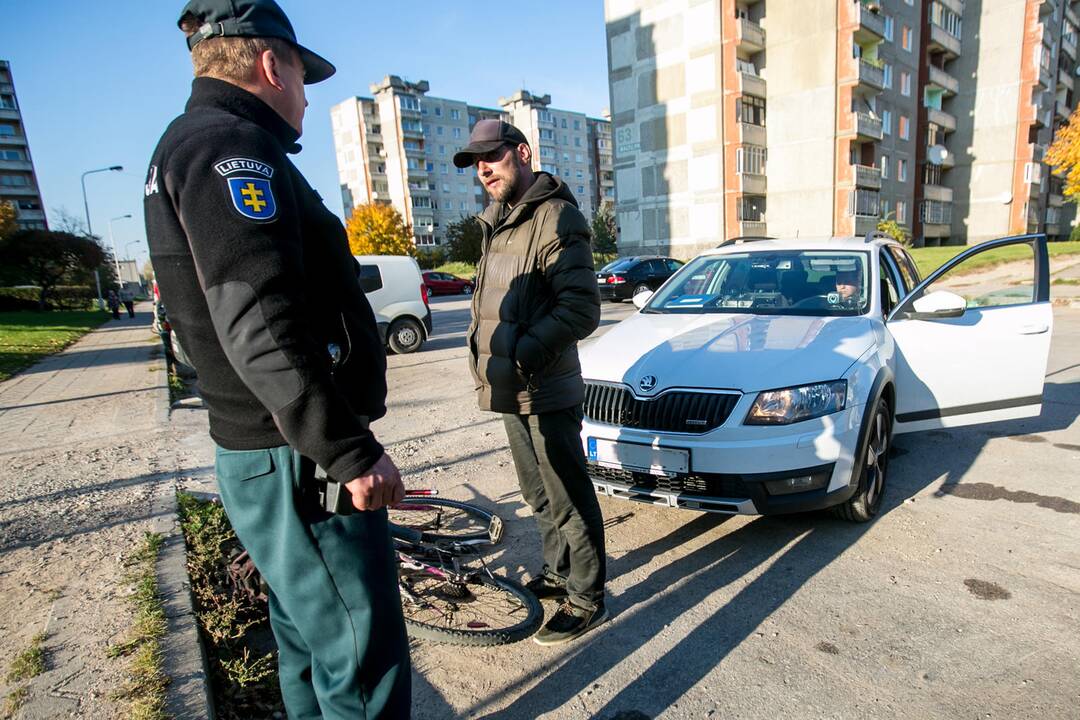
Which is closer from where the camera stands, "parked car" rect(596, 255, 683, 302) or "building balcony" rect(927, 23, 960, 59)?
"parked car" rect(596, 255, 683, 302)

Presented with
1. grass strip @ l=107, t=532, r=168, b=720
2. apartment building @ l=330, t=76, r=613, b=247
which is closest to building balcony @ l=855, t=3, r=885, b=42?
grass strip @ l=107, t=532, r=168, b=720

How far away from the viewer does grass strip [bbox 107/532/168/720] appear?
6.77ft

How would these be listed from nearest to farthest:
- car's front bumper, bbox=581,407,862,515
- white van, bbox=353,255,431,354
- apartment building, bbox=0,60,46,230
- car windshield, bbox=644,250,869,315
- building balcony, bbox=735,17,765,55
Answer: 1. car's front bumper, bbox=581,407,862,515
2. car windshield, bbox=644,250,869,315
3. white van, bbox=353,255,431,354
4. building balcony, bbox=735,17,765,55
5. apartment building, bbox=0,60,46,230

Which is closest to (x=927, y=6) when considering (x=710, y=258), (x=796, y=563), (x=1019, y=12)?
(x=1019, y=12)

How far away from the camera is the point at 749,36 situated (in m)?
34.1

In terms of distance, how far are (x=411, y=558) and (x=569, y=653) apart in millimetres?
926

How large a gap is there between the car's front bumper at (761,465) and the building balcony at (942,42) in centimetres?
4824

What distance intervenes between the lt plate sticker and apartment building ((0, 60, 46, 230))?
86865 millimetres

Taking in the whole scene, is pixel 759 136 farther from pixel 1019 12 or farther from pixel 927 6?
pixel 1019 12

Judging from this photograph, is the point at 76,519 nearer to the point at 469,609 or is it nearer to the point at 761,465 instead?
the point at 469,609

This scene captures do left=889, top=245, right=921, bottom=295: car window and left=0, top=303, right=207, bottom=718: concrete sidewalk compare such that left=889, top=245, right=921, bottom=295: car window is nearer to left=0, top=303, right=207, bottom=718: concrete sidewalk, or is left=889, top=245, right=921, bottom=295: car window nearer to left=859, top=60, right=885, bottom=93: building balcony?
left=0, top=303, right=207, bottom=718: concrete sidewalk

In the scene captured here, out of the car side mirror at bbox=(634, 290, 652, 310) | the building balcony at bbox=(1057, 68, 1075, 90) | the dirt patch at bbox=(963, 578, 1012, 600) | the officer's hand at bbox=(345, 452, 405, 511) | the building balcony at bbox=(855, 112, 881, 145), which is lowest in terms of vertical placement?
the dirt patch at bbox=(963, 578, 1012, 600)

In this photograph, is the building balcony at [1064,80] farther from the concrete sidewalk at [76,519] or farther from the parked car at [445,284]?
the concrete sidewalk at [76,519]

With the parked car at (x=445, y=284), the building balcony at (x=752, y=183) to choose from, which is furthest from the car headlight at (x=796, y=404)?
the building balcony at (x=752, y=183)
